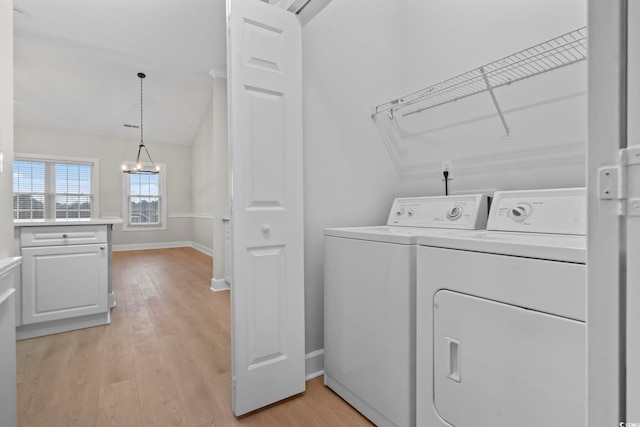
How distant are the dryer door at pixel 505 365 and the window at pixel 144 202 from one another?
770cm

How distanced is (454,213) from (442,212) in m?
0.07

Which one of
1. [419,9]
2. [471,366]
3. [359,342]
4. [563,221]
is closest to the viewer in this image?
[471,366]

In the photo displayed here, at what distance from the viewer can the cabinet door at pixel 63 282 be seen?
2332 mm

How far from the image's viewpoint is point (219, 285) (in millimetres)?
3748

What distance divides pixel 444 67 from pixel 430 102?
0.73 ft

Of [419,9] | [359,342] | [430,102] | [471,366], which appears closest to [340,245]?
[359,342]

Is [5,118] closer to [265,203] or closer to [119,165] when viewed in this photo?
[265,203]

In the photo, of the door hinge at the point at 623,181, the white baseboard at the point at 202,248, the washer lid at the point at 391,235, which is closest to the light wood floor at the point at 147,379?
the washer lid at the point at 391,235

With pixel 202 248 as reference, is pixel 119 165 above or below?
above

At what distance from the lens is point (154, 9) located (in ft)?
10.3

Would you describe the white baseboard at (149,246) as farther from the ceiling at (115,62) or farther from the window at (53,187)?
the ceiling at (115,62)

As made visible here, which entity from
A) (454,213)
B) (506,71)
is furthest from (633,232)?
(506,71)

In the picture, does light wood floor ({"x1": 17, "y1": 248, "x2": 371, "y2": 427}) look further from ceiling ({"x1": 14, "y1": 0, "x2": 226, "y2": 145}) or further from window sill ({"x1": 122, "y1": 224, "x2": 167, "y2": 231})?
window sill ({"x1": 122, "y1": 224, "x2": 167, "y2": 231})

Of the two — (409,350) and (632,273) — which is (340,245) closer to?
(409,350)
